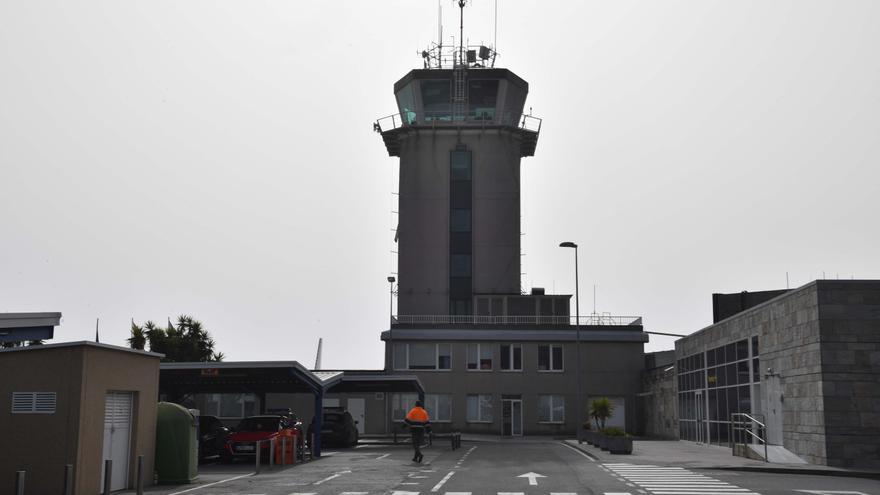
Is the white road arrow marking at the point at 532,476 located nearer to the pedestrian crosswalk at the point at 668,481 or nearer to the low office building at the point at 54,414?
the pedestrian crosswalk at the point at 668,481

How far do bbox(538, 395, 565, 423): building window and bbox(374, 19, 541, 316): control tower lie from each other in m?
10.2

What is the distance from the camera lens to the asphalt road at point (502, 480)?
19.4 m

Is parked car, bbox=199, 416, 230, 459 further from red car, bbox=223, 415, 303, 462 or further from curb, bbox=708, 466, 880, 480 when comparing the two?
curb, bbox=708, 466, 880, 480

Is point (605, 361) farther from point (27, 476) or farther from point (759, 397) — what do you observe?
point (27, 476)

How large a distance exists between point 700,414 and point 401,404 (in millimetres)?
20250

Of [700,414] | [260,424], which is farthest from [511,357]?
[260,424]

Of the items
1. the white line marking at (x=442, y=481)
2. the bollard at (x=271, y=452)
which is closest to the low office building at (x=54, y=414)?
the white line marking at (x=442, y=481)

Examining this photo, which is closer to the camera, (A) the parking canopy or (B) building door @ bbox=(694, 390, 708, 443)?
(A) the parking canopy

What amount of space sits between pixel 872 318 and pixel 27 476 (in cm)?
2131

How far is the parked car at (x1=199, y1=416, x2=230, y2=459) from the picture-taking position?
3294 cm

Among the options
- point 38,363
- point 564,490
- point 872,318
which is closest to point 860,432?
point 872,318

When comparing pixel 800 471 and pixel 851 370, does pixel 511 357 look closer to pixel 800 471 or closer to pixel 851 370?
pixel 851 370

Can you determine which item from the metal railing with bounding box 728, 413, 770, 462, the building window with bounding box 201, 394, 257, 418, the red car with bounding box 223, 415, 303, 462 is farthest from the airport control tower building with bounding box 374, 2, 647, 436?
the red car with bounding box 223, 415, 303, 462

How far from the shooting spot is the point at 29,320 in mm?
29109
